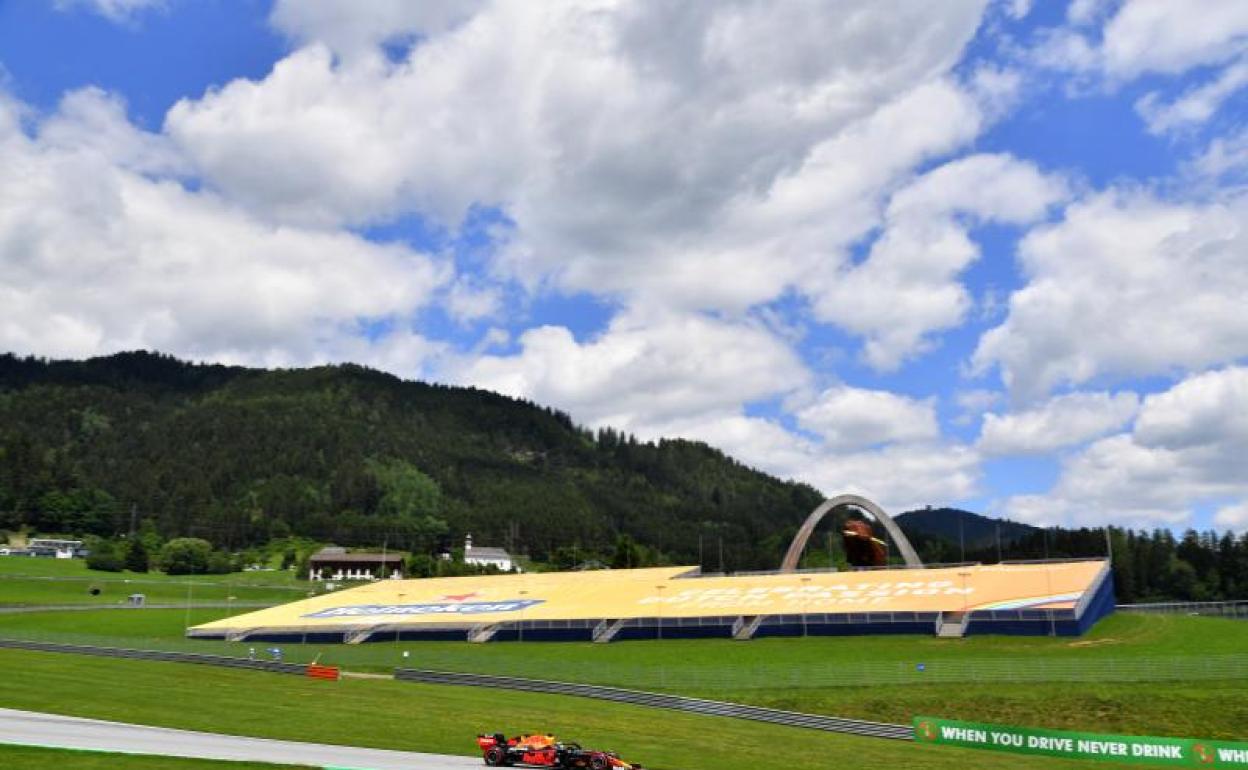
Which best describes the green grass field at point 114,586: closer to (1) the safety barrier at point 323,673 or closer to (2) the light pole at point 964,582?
(1) the safety barrier at point 323,673

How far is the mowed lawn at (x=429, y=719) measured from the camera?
36.2m

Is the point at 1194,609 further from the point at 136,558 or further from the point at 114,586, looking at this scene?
the point at 136,558

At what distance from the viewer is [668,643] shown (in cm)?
7462

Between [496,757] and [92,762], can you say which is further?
[496,757]

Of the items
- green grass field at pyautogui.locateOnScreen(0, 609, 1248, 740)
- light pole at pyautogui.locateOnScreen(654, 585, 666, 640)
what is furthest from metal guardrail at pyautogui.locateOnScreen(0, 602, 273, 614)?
light pole at pyautogui.locateOnScreen(654, 585, 666, 640)

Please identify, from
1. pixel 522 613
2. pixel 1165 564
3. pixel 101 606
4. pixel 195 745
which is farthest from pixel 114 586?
pixel 1165 564

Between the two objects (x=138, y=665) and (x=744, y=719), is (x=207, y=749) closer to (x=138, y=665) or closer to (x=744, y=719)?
(x=744, y=719)

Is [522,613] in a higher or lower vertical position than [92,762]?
lower

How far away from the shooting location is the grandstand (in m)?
68.1

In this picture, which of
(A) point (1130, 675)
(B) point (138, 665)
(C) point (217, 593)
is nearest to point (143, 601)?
(C) point (217, 593)

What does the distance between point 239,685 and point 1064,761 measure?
138 feet

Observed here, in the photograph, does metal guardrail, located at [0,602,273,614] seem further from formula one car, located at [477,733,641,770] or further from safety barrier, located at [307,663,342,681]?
formula one car, located at [477,733,641,770]

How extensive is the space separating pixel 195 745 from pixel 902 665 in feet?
124

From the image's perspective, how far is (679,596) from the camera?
85.2m
